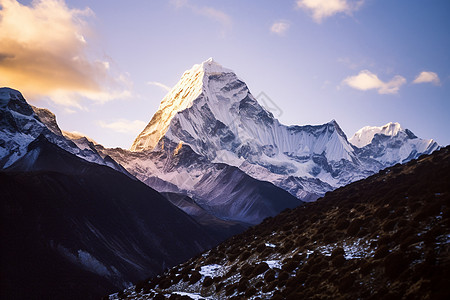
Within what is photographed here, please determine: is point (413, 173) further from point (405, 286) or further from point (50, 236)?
point (50, 236)

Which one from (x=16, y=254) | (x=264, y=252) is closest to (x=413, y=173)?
(x=264, y=252)

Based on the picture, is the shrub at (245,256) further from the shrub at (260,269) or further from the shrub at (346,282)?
the shrub at (346,282)

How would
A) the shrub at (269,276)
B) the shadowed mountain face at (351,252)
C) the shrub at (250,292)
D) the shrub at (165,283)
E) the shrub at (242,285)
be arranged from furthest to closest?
the shrub at (165,283)
the shrub at (242,285)
the shrub at (269,276)
the shrub at (250,292)
the shadowed mountain face at (351,252)

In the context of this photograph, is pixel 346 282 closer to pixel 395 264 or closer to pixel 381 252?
pixel 395 264

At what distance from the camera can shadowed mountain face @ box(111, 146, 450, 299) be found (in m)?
29.3

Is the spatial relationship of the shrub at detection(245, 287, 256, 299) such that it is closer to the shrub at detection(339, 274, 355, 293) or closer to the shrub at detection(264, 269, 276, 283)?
the shrub at detection(264, 269, 276, 283)

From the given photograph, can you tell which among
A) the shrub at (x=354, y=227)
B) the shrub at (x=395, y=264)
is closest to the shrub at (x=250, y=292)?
the shrub at (x=354, y=227)

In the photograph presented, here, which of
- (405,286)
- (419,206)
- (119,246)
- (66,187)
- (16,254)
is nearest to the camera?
(405,286)

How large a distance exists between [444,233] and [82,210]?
171853mm

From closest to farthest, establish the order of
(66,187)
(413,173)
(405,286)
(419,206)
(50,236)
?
(405,286), (419,206), (413,173), (50,236), (66,187)

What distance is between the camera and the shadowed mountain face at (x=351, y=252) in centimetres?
2931

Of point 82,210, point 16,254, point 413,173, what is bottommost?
point 16,254

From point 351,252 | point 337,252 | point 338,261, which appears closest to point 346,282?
point 338,261

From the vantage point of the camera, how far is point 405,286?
27.4 m
